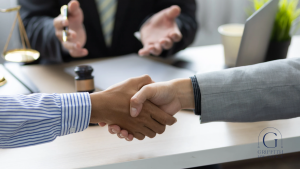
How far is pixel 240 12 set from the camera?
2.96m


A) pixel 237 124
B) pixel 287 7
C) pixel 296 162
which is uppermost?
pixel 287 7

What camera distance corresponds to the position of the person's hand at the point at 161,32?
1.23 meters

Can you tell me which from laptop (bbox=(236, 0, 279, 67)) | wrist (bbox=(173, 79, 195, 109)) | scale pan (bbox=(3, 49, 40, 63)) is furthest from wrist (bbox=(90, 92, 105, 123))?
laptop (bbox=(236, 0, 279, 67))

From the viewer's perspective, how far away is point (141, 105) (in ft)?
2.76

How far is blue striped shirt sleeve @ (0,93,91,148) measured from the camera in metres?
0.71

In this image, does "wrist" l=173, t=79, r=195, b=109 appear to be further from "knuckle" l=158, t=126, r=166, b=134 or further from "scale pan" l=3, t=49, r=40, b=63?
"scale pan" l=3, t=49, r=40, b=63

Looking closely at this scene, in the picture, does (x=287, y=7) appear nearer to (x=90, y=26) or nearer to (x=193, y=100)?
(x=193, y=100)

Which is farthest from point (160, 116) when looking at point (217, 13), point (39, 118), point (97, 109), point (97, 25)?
point (217, 13)

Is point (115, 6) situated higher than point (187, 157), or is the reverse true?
point (115, 6)

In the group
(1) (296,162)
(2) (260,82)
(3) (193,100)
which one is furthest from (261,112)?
(1) (296,162)

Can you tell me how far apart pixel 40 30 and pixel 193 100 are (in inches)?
37.0

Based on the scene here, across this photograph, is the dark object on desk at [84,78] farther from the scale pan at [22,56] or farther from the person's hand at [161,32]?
the person's hand at [161,32]

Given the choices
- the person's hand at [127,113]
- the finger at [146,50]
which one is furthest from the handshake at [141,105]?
the finger at [146,50]

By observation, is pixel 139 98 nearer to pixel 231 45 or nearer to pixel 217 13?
pixel 231 45
